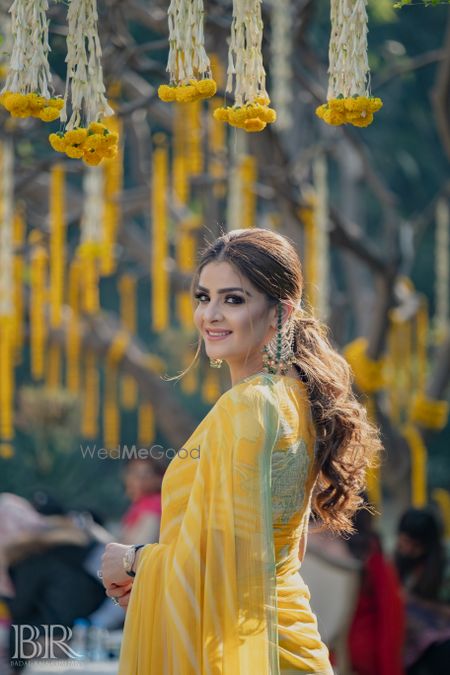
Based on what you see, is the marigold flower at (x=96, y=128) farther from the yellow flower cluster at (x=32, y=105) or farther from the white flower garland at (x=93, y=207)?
the white flower garland at (x=93, y=207)

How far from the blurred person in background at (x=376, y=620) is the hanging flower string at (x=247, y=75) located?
2547mm

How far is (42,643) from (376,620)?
1.80m

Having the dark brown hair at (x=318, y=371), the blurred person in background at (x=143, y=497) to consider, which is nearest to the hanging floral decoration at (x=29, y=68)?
the dark brown hair at (x=318, y=371)

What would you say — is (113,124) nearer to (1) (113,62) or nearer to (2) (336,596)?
(1) (113,62)

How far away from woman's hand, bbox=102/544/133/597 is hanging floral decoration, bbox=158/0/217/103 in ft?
3.55

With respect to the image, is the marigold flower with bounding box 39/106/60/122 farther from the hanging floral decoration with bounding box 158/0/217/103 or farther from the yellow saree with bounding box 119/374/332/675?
the yellow saree with bounding box 119/374/332/675

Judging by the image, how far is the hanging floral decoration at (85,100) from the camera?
11.0 feet

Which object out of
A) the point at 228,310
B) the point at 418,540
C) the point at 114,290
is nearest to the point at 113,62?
→ the point at 418,540

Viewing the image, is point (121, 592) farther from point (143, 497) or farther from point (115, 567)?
point (143, 497)

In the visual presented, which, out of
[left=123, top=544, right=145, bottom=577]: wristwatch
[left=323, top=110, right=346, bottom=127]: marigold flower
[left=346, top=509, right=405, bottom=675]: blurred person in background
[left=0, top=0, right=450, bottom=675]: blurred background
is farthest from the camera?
[left=0, top=0, right=450, bottom=675]: blurred background

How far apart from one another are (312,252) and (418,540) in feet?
6.78

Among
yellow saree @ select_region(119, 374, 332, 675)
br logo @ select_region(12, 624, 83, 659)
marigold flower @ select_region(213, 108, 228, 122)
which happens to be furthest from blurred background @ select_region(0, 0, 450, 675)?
yellow saree @ select_region(119, 374, 332, 675)

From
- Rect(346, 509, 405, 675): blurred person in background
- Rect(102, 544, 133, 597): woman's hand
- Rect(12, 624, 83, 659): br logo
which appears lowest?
Rect(346, 509, 405, 675): blurred person in background

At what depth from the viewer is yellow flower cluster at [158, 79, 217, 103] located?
11.1 feet
